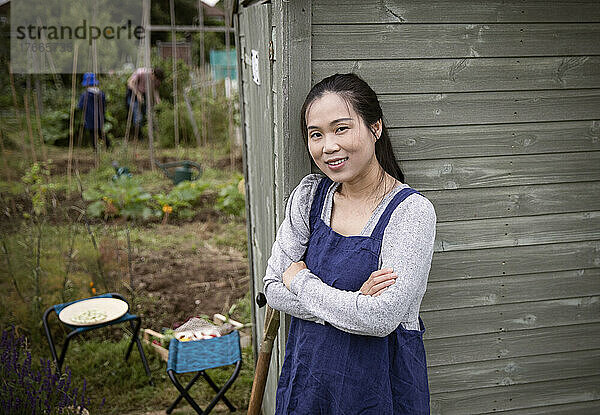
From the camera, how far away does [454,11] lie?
2236mm

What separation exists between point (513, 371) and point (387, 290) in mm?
1210

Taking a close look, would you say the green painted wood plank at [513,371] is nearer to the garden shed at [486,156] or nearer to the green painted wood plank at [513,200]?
the garden shed at [486,156]

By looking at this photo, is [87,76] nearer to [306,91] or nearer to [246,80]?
[246,80]

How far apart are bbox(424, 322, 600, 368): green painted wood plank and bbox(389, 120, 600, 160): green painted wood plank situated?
0.77 m

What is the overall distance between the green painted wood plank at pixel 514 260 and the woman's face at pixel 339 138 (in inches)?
28.4

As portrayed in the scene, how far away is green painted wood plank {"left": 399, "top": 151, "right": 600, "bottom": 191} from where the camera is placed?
7.78ft

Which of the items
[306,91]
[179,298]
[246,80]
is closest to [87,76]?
[179,298]

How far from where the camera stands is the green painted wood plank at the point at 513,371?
2639mm

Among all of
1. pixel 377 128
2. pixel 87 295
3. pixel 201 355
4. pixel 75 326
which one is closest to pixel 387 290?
pixel 377 128

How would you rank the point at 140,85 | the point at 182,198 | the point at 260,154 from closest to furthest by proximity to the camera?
the point at 260,154 → the point at 182,198 → the point at 140,85

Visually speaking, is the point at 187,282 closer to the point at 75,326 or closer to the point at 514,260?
the point at 75,326

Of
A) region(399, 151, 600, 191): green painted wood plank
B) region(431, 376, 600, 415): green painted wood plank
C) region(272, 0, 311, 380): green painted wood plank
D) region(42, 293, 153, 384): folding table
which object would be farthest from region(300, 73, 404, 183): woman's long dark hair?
region(42, 293, 153, 384): folding table

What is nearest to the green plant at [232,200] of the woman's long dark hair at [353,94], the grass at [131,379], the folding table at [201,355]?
the grass at [131,379]

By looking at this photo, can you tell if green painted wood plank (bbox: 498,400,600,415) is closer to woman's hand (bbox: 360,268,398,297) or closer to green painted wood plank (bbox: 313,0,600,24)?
woman's hand (bbox: 360,268,398,297)
